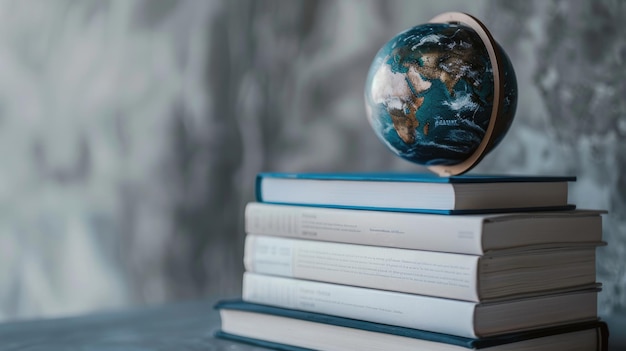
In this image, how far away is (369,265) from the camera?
3.67 ft

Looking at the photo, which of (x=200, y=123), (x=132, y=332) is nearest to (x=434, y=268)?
(x=132, y=332)

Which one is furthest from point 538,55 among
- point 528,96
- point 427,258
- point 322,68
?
point 427,258

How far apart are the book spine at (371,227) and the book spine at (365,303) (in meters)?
0.06

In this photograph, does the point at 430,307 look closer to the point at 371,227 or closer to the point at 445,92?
the point at 371,227

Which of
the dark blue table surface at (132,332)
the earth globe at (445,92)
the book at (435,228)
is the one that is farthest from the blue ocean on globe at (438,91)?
the dark blue table surface at (132,332)

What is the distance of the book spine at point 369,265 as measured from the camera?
1013 mm

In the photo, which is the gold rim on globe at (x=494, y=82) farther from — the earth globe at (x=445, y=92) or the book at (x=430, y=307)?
the book at (x=430, y=307)

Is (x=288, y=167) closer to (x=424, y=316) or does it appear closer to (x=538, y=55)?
(x=538, y=55)

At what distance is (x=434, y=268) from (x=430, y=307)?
0.05 m

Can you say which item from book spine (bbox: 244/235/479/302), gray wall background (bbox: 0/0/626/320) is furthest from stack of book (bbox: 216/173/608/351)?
gray wall background (bbox: 0/0/626/320)

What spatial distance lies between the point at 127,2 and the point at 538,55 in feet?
2.74

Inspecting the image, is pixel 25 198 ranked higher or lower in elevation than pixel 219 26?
lower

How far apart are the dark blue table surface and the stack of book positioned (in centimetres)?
9

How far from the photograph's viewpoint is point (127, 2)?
5.78 ft
